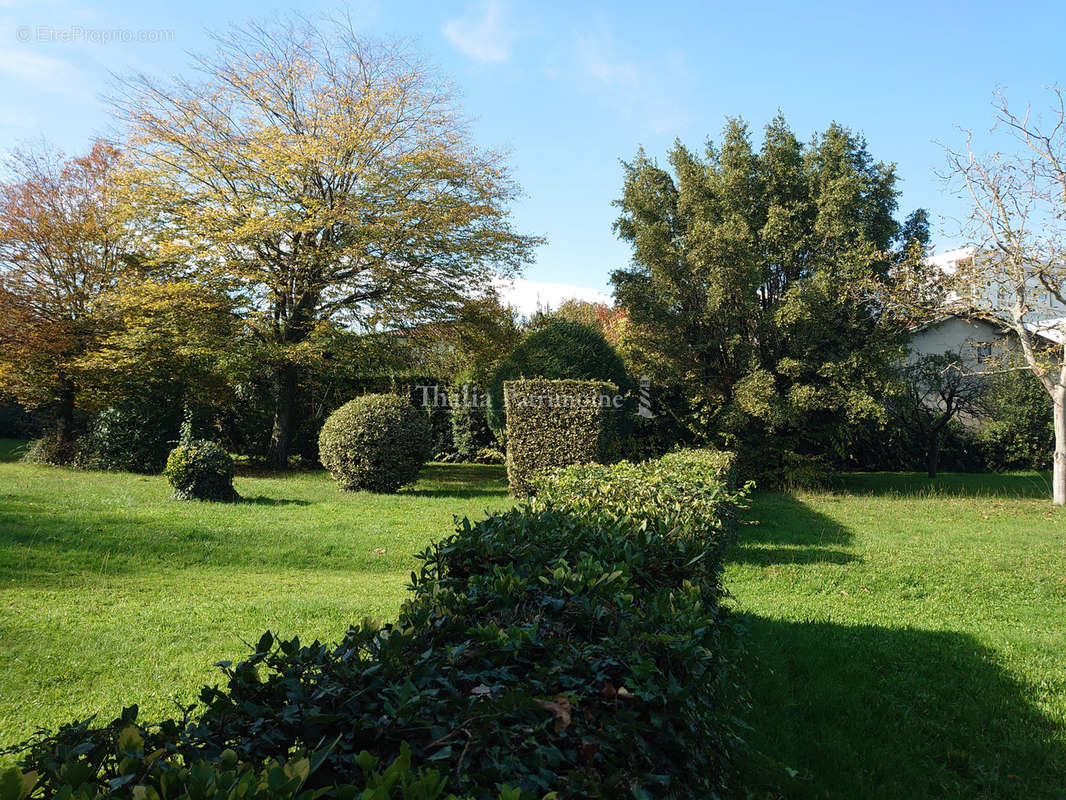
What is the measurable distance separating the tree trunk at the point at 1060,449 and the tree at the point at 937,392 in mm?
3655

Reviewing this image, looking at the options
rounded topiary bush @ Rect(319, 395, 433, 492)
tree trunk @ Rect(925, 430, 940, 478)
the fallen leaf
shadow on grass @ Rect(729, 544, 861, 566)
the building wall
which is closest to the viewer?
the fallen leaf

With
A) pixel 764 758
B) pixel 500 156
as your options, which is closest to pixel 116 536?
pixel 764 758

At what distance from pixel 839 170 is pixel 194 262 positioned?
16935 millimetres

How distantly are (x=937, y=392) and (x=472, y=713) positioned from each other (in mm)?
22272

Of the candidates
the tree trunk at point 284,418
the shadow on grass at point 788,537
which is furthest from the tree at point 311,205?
the shadow on grass at point 788,537

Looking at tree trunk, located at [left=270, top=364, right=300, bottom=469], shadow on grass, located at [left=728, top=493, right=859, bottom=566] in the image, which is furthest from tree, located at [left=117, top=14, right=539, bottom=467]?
shadow on grass, located at [left=728, top=493, right=859, bottom=566]

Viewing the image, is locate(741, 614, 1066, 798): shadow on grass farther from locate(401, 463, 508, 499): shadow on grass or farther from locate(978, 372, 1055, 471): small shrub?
locate(978, 372, 1055, 471): small shrub

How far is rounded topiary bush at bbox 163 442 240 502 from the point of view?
10609mm

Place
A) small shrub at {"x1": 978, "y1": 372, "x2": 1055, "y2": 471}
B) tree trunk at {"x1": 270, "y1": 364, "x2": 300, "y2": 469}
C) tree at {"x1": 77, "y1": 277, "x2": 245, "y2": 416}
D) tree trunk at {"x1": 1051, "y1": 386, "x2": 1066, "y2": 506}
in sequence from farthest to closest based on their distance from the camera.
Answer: small shrub at {"x1": 978, "y1": 372, "x2": 1055, "y2": 471}, tree trunk at {"x1": 270, "y1": 364, "x2": 300, "y2": 469}, tree at {"x1": 77, "y1": 277, "x2": 245, "y2": 416}, tree trunk at {"x1": 1051, "y1": 386, "x2": 1066, "y2": 506}

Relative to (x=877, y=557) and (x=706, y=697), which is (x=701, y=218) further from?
(x=706, y=697)

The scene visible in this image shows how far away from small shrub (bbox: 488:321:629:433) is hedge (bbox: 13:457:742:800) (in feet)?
40.7

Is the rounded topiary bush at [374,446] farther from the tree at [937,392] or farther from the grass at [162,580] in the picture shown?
the tree at [937,392]

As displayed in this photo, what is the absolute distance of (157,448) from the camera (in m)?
15.9

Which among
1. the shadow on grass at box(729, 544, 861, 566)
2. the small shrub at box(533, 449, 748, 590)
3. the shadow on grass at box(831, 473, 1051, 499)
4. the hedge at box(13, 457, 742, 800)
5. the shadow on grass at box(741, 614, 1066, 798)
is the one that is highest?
the small shrub at box(533, 449, 748, 590)
